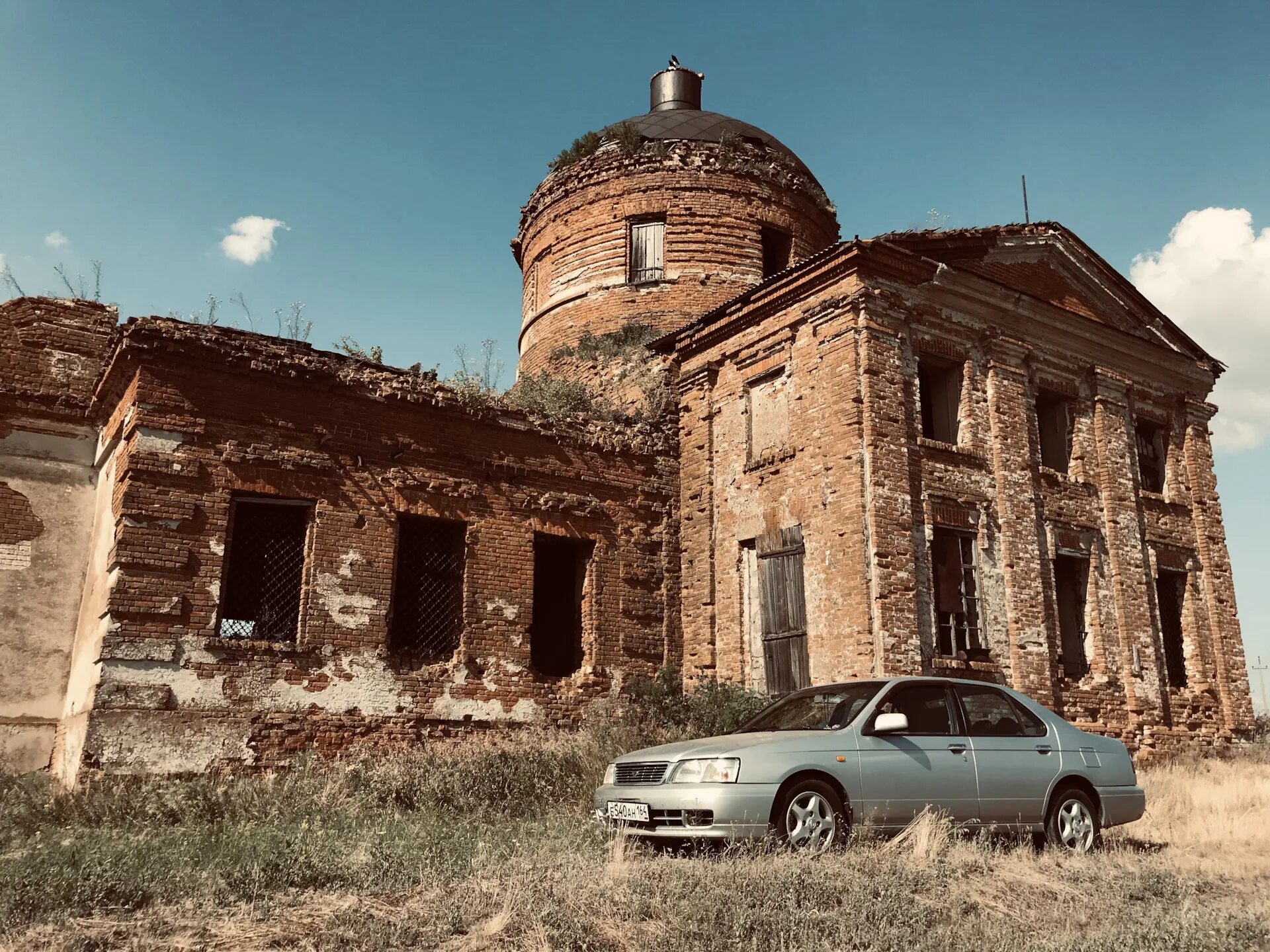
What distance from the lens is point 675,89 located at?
944 inches

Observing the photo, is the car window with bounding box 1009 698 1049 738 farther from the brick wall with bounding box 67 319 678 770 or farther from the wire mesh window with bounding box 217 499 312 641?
the wire mesh window with bounding box 217 499 312 641

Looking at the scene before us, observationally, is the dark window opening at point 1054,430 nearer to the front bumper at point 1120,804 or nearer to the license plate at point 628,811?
the front bumper at point 1120,804

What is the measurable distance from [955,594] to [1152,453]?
7.00 m

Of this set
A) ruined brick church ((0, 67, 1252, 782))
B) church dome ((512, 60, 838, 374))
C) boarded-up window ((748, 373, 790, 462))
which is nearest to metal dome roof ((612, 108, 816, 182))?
church dome ((512, 60, 838, 374))

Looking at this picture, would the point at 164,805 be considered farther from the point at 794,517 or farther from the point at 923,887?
the point at 794,517

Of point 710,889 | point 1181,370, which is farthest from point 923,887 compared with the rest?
point 1181,370

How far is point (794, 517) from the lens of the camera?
14109 mm

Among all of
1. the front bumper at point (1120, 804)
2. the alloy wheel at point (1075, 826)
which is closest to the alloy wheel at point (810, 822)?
the alloy wheel at point (1075, 826)

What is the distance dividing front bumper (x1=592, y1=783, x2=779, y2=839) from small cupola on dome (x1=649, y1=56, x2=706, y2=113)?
19.9 meters

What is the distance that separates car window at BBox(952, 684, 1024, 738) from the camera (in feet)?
27.2

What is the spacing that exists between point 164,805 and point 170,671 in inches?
94.2

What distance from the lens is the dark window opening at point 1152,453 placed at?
18.0m

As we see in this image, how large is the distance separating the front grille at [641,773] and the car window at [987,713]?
265cm

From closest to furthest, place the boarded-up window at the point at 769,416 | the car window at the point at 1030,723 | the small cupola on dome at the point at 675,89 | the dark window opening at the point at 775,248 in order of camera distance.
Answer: the car window at the point at 1030,723 → the boarded-up window at the point at 769,416 → the dark window opening at the point at 775,248 → the small cupola on dome at the point at 675,89
